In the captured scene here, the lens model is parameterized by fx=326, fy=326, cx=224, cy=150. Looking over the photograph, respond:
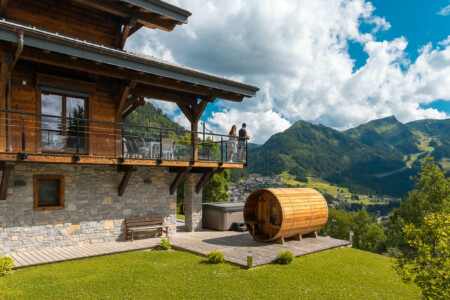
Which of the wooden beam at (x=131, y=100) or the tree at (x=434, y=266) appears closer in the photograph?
the tree at (x=434, y=266)

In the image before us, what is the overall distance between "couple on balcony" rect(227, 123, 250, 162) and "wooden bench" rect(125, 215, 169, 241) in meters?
4.37

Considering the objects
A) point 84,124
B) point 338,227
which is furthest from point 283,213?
point 338,227

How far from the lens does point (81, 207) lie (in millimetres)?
12570

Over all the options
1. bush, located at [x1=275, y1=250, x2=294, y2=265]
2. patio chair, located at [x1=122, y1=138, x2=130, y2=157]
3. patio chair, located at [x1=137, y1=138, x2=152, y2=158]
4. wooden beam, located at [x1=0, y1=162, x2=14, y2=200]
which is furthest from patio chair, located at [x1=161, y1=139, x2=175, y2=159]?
bush, located at [x1=275, y1=250, x2=294, y2=265]

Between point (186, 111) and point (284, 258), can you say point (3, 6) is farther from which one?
point (284, 258)

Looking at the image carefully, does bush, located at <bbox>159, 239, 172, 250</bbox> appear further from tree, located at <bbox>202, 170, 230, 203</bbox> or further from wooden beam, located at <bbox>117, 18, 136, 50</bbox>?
tree, located at <bbox>202, 170, 230, 203</bbox>

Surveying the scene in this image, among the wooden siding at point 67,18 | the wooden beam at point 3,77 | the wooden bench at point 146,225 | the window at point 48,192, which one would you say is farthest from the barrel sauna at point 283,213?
the wooden beam at point 3,77

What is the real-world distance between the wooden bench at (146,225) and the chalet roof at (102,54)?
6167 mm

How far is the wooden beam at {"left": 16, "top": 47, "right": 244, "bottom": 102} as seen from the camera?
1059 cm

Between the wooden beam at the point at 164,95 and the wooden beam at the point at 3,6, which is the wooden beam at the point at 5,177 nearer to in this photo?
the wooden beam at the point at 3,6

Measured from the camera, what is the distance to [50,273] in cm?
938

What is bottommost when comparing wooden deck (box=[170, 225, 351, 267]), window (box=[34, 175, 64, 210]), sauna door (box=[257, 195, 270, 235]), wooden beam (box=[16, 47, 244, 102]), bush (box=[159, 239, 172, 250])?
wooden deck (box=[170, 225, 351, 267])

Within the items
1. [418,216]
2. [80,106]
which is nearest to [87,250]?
[80,106]

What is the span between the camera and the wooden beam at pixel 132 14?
43.1ft
